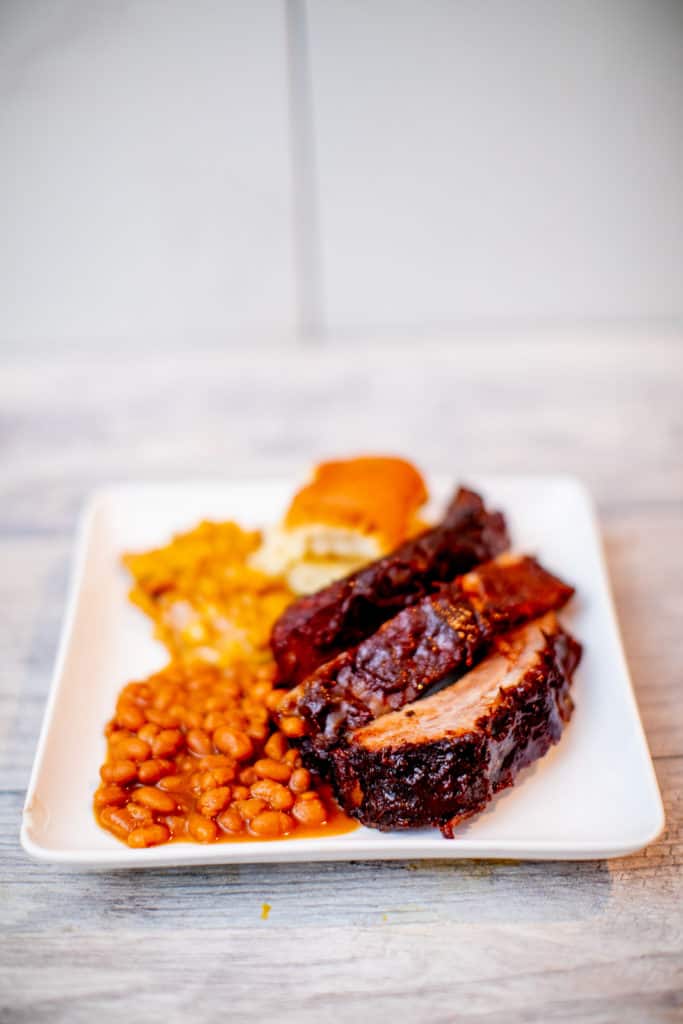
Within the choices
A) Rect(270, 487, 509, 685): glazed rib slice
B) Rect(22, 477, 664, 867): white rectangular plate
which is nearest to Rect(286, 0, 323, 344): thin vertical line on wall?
Rect(22, 477, 664, 867): white rectangular plate

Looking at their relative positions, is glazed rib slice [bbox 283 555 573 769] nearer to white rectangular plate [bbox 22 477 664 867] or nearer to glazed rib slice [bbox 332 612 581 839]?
glazed rib slice [bbox 332 612 581 839]

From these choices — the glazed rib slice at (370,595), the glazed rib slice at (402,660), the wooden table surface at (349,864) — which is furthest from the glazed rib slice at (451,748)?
the glazed rib slice at (370,595)

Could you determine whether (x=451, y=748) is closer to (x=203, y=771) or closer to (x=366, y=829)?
(x=366, y=829)

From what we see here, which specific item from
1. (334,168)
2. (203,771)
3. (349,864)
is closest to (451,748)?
(349,864)

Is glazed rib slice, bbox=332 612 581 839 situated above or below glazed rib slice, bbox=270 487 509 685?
below

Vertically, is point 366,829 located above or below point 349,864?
above

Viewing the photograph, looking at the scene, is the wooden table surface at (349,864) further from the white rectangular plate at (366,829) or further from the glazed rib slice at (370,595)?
the glazed rib slice at (370,595)

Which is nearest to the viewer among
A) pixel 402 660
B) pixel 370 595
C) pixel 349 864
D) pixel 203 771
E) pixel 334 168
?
pixel 349 864
